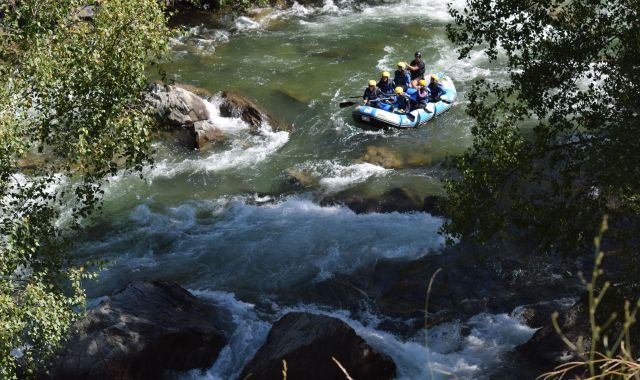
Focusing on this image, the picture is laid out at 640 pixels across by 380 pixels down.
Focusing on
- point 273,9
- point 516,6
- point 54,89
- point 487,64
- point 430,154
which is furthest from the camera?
point 273,9

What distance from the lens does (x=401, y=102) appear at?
771 inches

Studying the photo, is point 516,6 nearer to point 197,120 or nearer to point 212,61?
point 197,120

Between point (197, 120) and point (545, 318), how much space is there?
35.8 ft

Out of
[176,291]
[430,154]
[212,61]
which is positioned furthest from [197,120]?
[176,291]

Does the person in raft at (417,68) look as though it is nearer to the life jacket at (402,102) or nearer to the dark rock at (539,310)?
the life jacket at (402,102)

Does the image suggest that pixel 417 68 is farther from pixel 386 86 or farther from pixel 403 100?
pixel 403 100

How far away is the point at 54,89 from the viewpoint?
345 inches

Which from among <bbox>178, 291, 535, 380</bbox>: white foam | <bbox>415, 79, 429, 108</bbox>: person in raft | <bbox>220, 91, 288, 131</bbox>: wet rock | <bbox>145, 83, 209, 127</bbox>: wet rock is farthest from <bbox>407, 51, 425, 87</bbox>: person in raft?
<bbox>178, 291, 535, 380</bbox>: white foam

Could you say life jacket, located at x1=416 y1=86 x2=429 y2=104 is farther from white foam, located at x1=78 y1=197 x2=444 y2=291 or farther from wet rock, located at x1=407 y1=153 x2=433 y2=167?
white foam, located at x1=78 y1=197 x2=444 y2=291

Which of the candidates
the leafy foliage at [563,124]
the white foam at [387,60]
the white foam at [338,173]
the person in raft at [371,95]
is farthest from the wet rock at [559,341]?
the white foam at [387,60]

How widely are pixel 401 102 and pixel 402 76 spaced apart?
1.09m

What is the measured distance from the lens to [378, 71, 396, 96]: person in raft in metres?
19.9

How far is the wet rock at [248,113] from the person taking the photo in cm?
1934

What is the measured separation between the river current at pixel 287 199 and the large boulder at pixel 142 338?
0.38 meters
